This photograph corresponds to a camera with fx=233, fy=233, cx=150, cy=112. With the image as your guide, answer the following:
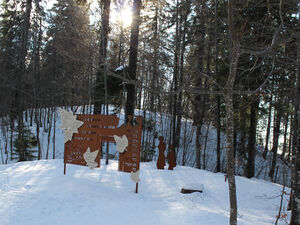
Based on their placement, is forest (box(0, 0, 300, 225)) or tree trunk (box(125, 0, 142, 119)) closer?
forest (box(0, 0, 300, 225))

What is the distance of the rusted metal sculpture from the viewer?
6.08 meters

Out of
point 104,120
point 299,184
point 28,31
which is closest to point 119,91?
point 104,120

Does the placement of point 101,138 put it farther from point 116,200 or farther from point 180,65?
point 180,65

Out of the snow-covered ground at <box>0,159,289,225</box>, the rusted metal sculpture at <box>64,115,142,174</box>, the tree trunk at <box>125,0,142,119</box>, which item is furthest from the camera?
the tree trunk at <box>125,0,142,119</box>

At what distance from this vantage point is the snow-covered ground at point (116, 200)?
4.15 meters

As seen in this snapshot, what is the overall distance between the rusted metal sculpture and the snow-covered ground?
58 cm

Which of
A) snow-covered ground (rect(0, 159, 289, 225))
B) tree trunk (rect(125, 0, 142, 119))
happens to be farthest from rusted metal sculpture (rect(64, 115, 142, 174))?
tree trunk (rect(125, 0, 142, 119))

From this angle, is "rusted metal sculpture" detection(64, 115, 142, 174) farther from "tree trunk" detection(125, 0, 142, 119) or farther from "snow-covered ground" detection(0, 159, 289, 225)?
"tree trunk" detection(125, 0, 142, 119)

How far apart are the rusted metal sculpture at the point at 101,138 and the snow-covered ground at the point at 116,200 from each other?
579mm

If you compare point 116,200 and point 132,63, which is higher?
point 132,63

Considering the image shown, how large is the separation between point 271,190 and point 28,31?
48.5ft

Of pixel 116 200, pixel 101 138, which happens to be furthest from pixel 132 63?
pixel 116 200

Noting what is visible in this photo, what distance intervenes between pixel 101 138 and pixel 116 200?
212 cm

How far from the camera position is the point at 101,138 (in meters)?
6.76
